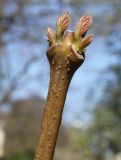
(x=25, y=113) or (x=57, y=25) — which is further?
(x=25, y=113)

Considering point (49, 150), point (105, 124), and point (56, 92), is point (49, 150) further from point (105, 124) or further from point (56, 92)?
point (105, 124)

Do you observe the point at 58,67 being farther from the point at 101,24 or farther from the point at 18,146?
the point at 18,146

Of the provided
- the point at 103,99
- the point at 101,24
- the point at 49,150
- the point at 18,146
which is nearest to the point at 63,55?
the point at 49,150

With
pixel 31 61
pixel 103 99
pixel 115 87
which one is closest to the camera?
pixel 31 61

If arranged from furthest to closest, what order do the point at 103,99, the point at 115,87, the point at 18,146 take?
the point at 18,146
the point at 103,99
the point at 115,87

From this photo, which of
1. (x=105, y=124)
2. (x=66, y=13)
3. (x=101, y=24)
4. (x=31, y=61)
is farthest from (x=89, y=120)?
(x=66, y=13)

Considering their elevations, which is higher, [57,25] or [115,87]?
[115,87]
